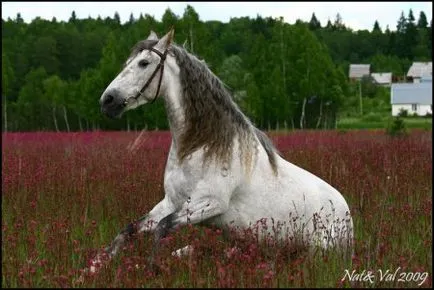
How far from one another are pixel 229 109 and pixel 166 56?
0.57 m

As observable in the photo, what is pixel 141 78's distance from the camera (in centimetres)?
439

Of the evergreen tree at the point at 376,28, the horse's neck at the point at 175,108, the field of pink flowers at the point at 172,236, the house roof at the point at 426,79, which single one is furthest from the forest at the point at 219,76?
the evergreen tree at the point at 376,28

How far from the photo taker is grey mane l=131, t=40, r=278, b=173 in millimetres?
4395

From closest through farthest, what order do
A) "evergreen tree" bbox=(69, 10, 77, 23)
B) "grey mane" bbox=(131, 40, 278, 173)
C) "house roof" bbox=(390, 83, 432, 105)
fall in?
"grey mane" bbox=(131, 40, 278, 173) < "house roof" bbox=(390, 83, 432, 105) < "evergreen tree" bbox=(69, 10, 77, 23)

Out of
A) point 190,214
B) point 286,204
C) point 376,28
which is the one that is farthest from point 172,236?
point 376,28

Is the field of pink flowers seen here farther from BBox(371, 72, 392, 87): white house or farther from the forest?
BBox(371, 72, 392, 87): white house

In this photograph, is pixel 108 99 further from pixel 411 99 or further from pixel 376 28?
pixel 376 28

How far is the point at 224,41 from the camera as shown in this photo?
354 feet

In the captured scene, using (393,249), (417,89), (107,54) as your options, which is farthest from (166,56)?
(417,89)

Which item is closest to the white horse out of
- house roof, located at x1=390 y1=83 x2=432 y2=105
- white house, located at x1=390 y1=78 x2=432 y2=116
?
white house, located at x1=390 y1=78 x2=432 y2=116

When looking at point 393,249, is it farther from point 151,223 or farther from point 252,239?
point 151,223

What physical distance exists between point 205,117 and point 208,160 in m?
0.32

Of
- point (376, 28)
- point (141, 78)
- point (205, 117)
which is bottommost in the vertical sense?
point (205, 117)

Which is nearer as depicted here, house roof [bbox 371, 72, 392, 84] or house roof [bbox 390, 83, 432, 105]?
house roof [bbox 390, 83, 432, 105]
